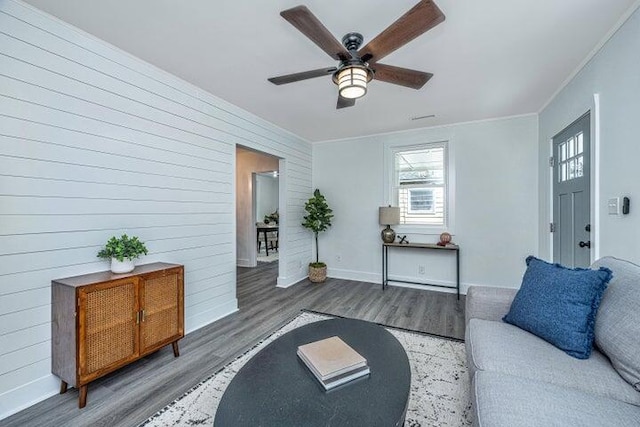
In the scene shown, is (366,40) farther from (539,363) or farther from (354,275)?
(354,275)

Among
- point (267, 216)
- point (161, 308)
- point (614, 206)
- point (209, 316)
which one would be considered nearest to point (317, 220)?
point (209, 316)

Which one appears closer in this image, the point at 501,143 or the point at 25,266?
the point at 25,266

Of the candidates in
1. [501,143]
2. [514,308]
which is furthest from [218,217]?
[501,143]

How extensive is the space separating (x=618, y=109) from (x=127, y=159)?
380 cm

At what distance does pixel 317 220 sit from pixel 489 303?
3.13m

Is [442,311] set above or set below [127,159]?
below

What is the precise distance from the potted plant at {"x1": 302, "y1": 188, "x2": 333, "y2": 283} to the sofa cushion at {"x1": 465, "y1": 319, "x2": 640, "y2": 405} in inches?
127

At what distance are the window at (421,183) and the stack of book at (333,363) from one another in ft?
11.2

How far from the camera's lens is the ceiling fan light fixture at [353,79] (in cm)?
184

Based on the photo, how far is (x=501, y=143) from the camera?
4008mm

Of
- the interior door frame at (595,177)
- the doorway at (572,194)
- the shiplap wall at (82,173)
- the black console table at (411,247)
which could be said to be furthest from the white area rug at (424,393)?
the black console table at (411,247)

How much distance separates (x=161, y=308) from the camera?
2303 millimetres

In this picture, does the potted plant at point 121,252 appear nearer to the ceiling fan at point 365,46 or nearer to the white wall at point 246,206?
the ceiling fan at point 365,46

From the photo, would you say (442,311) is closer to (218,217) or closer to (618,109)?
(618,109)
